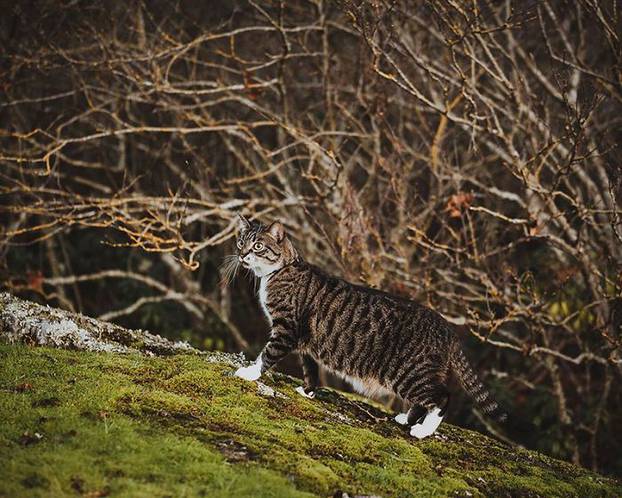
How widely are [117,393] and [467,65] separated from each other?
8.23 metres

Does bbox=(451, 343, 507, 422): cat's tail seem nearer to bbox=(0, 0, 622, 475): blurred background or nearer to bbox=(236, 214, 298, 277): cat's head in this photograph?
bbox=(0, 0, 622, 475): blurred background

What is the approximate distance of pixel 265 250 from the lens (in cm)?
701

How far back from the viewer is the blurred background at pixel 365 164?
8.40m

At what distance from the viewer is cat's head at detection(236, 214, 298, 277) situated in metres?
6.99

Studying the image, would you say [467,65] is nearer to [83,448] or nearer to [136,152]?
[136,152]

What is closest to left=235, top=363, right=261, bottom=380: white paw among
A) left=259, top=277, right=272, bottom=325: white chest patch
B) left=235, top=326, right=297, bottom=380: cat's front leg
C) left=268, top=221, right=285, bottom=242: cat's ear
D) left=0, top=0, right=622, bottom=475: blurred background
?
left=235, top=326, right=297, bottom=380: cat's front leg

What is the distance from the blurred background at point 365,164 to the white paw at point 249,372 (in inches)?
97.1

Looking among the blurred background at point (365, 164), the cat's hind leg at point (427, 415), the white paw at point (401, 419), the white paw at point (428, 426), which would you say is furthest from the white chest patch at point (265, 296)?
the white paw at point (428, 426)

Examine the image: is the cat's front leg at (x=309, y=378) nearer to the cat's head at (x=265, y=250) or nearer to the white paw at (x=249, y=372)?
the white paw at (x=249, y=372)

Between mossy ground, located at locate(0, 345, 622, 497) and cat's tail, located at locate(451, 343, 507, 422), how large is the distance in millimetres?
354

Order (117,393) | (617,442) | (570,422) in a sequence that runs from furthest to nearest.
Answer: (617,442) < (570,422) < (117,393)

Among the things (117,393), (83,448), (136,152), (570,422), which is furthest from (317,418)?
(136,152)

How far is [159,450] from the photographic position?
13.9 feet

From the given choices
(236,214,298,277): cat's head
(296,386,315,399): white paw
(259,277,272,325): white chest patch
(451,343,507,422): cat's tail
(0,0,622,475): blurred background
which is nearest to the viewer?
(451,343,507,422): cat's tail
